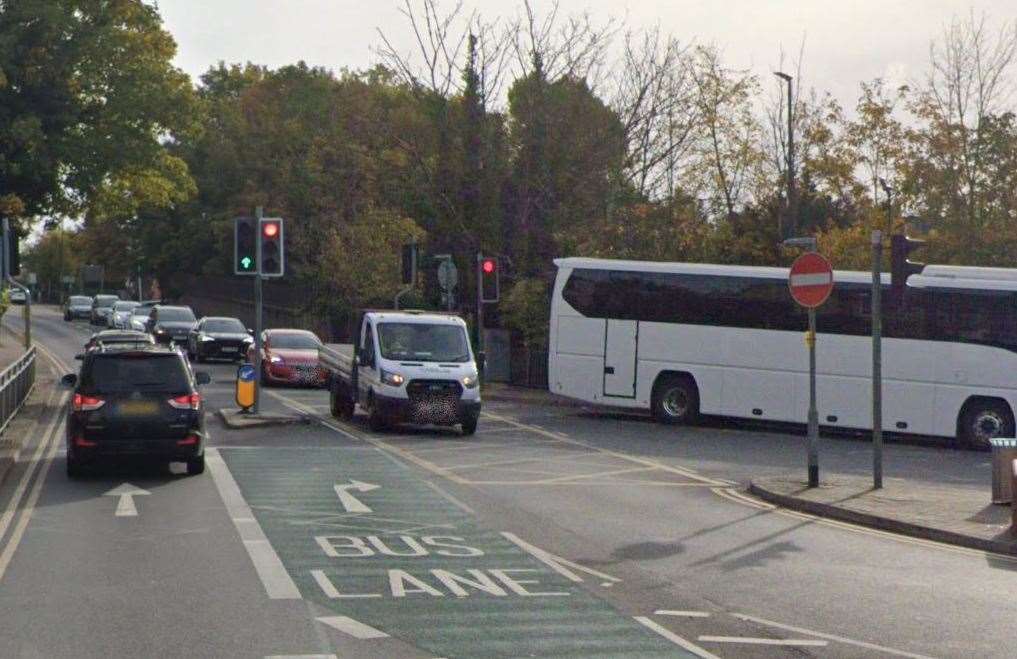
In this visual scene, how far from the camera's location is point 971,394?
27.9 metres

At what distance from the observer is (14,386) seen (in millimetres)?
27328

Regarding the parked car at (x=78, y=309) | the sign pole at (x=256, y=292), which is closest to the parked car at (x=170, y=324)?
the sign pole at (x=256, y=292)

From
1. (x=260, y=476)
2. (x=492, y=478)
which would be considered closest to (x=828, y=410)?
(x=492, y=478)

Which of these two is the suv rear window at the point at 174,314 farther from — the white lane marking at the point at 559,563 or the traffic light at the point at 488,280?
the white lane marking at the point at 559,563

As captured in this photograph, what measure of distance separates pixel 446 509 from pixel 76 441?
5.08 m

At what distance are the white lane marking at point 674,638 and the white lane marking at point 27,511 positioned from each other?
5.14 m

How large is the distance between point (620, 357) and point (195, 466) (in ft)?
43.7

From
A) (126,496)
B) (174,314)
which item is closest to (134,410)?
(126,496)

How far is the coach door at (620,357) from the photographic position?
102 ft

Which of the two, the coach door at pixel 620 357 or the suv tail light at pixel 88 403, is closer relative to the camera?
the suv tail light at pixel 88 403

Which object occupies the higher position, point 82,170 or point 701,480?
point 82,170

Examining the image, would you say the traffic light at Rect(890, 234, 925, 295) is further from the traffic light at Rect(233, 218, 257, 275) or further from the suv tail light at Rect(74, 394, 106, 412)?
the traffic light at Rect(233, 218, 257, 275)

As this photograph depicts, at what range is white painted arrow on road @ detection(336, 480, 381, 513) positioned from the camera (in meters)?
16.5

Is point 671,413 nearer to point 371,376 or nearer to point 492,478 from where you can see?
point 371,376
